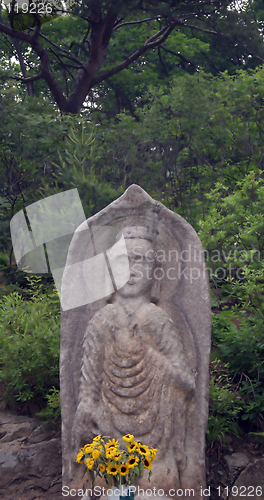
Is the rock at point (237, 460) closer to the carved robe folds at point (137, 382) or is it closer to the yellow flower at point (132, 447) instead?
the carved robe folds at point (137, 382)

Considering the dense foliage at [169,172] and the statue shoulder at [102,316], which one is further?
the dense foliage at [169,172]

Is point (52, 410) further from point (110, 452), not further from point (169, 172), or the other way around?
point (169, 172)

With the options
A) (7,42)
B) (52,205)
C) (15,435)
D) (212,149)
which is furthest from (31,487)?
(7,42)

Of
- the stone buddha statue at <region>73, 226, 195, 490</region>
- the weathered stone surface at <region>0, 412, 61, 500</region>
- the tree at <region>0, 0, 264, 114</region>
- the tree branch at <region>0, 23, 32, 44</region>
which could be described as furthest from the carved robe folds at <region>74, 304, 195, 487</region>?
the tree at <region>0, 0, 264, 114</region>

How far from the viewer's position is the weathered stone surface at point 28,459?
10.7 feet

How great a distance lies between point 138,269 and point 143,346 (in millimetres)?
537

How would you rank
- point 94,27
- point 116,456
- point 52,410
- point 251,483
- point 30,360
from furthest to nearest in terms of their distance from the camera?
point 94,27 → point 30,360 → point 52,410 → point 251,483 → point 116,456

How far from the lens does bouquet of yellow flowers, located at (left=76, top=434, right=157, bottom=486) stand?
200cm

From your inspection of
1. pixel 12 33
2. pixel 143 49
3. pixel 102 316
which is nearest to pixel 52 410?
pixel 102 316

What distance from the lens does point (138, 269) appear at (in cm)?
294

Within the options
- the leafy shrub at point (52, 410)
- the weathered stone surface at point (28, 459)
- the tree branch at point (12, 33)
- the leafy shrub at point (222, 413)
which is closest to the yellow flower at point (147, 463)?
the weathered stone surface at point (28, 459)

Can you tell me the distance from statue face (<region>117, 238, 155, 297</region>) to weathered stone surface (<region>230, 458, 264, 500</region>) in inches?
71.6

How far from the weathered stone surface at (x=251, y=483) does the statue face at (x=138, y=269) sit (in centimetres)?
182

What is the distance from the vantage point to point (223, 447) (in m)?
3.68
